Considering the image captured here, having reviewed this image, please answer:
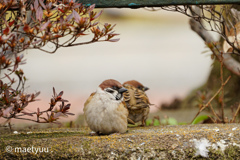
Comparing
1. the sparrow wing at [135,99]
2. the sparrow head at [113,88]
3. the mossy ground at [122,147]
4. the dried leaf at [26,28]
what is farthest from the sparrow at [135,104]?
the dried leaf at [26,28]

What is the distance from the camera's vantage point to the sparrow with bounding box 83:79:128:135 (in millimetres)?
3258

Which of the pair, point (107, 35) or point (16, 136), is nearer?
point (107, 35)

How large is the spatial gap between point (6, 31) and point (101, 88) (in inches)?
52.4

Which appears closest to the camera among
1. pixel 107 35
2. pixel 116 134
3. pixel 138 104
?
pixel 107 35

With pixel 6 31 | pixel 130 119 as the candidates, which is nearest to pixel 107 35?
pixel 6 31

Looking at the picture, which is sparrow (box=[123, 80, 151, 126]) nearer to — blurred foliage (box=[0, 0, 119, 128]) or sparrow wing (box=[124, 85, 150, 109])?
sparrow wing (box=[124, 85, 150, 109])

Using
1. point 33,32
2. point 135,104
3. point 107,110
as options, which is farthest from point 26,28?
point 135,104

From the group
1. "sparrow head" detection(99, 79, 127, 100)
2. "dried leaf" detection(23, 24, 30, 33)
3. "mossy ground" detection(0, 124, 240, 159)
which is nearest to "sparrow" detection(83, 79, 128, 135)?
"sparrow head" detection(99, 79, 127, 100)

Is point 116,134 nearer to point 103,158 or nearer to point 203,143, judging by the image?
point 103,158

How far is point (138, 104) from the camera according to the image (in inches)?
164

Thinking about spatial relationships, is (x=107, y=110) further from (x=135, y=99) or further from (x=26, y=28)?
(x=26, y=28)

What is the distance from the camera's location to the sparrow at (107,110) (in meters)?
3.26

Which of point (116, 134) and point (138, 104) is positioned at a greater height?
point (138, 104)

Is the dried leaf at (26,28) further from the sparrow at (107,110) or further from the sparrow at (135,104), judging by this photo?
the sparrow at (135,104)
